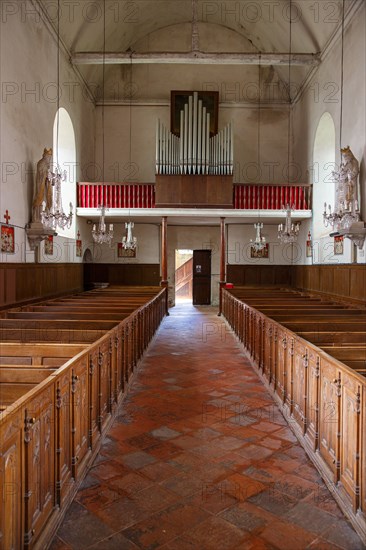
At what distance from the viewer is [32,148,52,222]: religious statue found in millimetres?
9648

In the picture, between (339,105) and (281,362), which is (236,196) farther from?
(281,362)

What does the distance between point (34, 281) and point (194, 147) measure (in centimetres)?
761

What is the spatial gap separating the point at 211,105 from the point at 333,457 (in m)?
14.4

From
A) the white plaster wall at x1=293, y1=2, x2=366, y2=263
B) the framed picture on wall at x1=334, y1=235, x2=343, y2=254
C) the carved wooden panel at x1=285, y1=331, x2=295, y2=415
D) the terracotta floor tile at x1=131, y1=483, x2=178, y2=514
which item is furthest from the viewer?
the framed picture on wall at x1=334, y1=235, x2=343, y2=254

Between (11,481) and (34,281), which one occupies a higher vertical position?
(34,281)

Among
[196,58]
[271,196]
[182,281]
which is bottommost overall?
[182,281]

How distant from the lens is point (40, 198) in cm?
964

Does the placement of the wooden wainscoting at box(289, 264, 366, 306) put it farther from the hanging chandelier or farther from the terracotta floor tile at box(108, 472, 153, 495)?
the terracotta floor tile at box(108, 472, 153, 495)

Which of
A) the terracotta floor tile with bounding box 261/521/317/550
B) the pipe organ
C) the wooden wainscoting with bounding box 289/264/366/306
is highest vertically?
the pipe organ

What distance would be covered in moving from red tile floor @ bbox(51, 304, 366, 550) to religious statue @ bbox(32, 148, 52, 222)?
5.39m

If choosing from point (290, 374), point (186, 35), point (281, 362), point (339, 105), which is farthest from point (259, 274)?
point (290, 374)

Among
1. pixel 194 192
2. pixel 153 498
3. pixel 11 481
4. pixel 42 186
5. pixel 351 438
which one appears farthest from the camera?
pixel 194 192

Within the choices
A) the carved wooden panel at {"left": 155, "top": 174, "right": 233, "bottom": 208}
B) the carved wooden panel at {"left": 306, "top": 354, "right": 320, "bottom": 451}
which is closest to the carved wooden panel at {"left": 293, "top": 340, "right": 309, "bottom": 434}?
the carved wooden panel at {"left": 306, "top": 354, "right": 320, "bottom": 451}

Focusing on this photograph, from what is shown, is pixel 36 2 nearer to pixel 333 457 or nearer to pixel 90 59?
pixel 90 59
